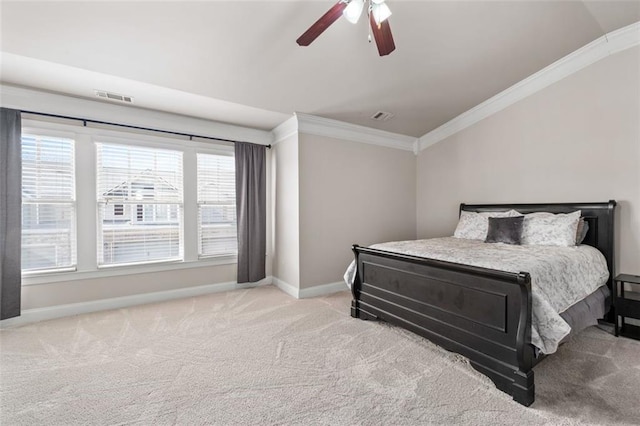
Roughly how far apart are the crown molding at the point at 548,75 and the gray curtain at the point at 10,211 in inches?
216

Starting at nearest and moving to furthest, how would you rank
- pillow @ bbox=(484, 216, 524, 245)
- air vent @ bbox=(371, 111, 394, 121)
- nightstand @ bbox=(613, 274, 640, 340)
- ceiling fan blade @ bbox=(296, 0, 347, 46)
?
ceiling fan blade @ bbox=(296, 0, 347, 46)
nightstand @ bbox=(613, 274, 640, 340)
pillow @ bbox=(484, 216, 524, 245)
air vent @ bbox=(371, 111, 394, 121)

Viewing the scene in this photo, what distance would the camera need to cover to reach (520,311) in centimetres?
188

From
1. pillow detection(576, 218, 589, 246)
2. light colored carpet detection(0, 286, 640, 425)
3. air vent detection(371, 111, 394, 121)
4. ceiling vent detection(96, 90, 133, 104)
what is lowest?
light colored carpet detection(0, 286, 640, 425)

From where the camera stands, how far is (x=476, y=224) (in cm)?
388

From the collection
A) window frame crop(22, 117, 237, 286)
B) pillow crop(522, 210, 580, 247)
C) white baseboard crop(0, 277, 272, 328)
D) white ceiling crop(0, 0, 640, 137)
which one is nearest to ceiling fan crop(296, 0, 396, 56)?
white ceiling crop(0, 0, 640, 137)

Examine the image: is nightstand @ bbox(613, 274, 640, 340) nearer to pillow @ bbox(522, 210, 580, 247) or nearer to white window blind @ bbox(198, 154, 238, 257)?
pillow @ bbox(522, 210, 580, 247)

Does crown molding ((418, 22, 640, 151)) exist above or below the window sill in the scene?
above

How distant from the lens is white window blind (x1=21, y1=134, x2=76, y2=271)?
312 cm

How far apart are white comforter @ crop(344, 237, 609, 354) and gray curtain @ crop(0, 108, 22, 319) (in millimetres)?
3780

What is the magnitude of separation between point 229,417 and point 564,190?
4219 mm

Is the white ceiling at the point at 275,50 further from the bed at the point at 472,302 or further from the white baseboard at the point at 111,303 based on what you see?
the white baseboard at the point at 111,303

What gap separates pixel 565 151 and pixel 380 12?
10.4 feet

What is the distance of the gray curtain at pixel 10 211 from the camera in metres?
2.89

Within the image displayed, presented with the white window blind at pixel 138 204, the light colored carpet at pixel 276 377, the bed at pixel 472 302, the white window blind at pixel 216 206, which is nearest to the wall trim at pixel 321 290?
the light colored carpet at pixel 276 377
